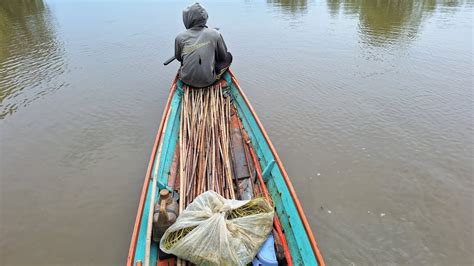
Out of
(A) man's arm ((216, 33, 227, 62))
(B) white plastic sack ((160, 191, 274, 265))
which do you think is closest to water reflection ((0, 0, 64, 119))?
(A) man's arm ((216, 33, 227, 62))

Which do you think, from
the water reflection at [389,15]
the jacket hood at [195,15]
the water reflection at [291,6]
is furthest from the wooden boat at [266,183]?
the water reflection at [291,6]

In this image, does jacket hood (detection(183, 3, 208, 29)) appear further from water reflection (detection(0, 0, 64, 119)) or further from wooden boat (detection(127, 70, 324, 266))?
water reflection (detection(0, 0, 64, 119))

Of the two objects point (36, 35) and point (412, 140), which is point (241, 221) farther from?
point (36, 35)

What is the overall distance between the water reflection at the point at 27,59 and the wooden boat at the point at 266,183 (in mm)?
4885

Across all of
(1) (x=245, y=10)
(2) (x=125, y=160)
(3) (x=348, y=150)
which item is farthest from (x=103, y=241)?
(1) (x=245, y=10)

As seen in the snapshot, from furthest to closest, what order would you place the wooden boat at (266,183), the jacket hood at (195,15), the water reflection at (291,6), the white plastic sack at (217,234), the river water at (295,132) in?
the water reflection at (291,6), the jacket hood at (195,15), the river water at (295,132), the wooden boat at (266,183), the white plastic sack at (217,234)

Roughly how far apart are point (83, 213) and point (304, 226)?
11.2 ft

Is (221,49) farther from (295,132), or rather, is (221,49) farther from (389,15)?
(389,15)

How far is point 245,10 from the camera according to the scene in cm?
1970

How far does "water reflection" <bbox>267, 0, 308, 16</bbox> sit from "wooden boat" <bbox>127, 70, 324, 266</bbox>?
51.4 feet

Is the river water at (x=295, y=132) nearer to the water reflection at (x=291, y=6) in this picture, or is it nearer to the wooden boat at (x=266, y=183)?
the wooden boat at (x=266, y=183)

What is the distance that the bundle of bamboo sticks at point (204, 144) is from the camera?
3889mm

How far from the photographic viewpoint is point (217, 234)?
8.55 feet

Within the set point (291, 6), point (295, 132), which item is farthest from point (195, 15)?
point (291, 6)
